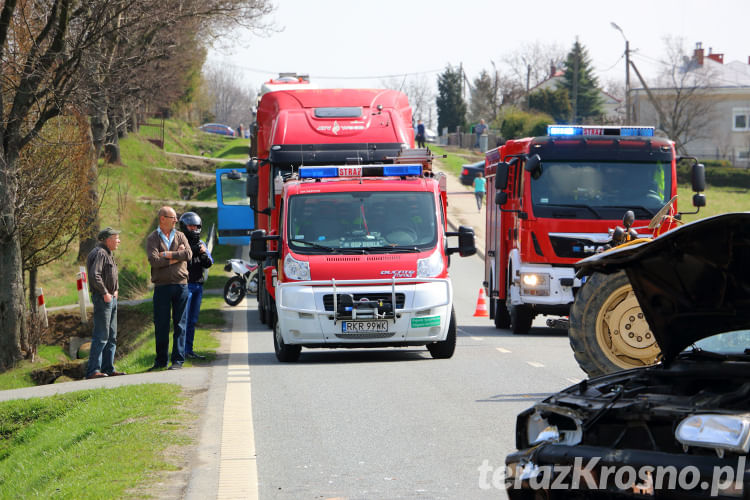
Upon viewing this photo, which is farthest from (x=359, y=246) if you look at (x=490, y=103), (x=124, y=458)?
(x=490, y=103)

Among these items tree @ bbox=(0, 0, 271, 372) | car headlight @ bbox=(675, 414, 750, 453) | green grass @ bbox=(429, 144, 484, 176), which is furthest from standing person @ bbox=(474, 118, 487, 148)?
car headlight @ bbox=(675, 414, 750, 453)

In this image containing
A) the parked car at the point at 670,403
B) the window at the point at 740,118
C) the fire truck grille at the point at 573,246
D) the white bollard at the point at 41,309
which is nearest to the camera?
the parked car at the point at 670,403

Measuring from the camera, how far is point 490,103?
11069 cm

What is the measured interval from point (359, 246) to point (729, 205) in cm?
4578

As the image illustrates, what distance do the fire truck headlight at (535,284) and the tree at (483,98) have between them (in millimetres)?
91795

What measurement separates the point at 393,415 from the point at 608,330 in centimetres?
207

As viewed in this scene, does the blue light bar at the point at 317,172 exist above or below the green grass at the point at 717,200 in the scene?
above

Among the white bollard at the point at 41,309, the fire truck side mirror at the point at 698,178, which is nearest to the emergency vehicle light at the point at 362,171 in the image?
the fire truck side mirror at the point at 698,178

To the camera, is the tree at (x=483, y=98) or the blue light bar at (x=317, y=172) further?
the tree at (x=483, y=98)

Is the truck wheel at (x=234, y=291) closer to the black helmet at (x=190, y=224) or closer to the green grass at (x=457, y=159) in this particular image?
the black helmet at (x=190, y=224)

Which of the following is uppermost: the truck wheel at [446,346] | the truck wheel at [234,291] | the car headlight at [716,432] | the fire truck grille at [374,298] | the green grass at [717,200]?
the car headlight at [716,432]

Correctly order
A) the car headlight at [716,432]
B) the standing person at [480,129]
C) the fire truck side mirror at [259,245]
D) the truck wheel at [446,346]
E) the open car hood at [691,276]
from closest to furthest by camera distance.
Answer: the car headlight at [716,432], the open car hood at [691,276], the truck wheel at [446,346], the fire truck side mirror at [259,245], the standing person at [480,129]

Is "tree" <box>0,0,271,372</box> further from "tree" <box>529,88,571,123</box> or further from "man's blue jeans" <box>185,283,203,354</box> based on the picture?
"tree" <box>529,88,571,123</box>

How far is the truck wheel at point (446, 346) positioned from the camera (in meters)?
14.7
